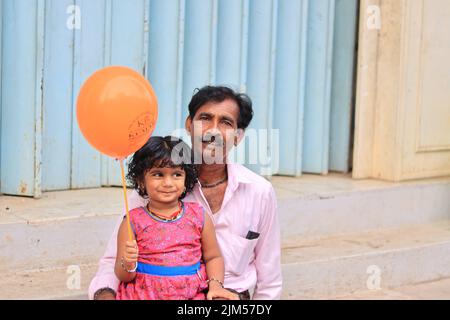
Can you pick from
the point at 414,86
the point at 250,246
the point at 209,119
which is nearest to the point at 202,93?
the point at 209,119

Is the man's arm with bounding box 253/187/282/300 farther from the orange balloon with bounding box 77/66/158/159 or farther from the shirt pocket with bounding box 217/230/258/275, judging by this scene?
the orange balloon with bounding box 77/66/158/159

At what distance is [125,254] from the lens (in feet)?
9.90

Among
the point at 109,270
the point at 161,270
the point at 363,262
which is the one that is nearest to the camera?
the point at 161,270

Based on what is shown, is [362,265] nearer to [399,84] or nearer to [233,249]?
[399,84]

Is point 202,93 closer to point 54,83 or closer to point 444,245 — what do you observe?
point 54,83

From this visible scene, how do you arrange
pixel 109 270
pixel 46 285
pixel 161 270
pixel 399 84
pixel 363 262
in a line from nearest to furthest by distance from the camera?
pixel 161 270 < pixel 109 270 < pixel 46 285 < pixel 363 262 < pixel 399 84

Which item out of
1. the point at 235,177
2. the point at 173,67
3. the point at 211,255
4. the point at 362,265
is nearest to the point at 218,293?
the point at 211,255

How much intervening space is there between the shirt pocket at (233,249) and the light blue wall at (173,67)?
138 centimetres

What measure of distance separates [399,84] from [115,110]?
2.90 m

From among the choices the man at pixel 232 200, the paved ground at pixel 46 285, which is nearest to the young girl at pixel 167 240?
the man at pixel 232 200

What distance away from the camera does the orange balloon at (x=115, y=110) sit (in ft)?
9.41

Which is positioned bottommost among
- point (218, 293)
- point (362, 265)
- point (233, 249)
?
point (362, 265)

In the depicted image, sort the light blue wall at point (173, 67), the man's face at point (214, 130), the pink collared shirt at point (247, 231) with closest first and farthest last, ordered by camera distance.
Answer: the man's face at point (214, 130), the pink collared shirt at point (247, 231), the light blue wall at point (173, 67)

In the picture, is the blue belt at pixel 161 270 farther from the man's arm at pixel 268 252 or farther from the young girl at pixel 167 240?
the man's arm at pixel 268 252
